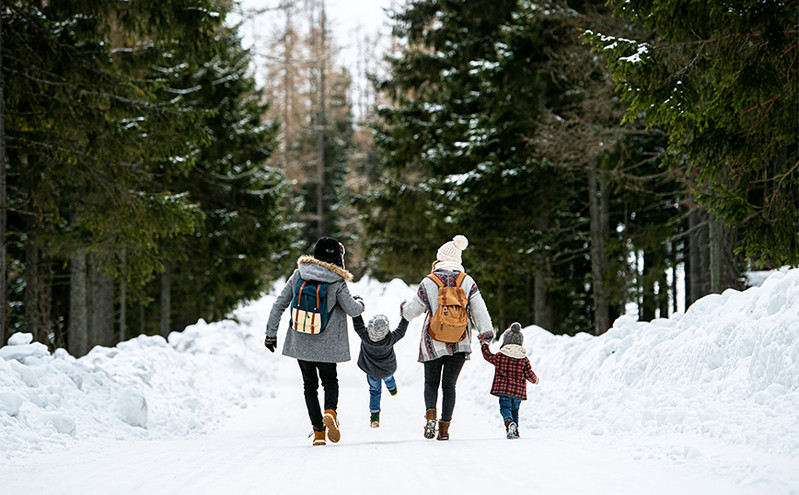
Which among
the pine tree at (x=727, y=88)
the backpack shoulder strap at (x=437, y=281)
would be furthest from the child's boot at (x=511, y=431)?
the pine tree at (x=727, y=88)

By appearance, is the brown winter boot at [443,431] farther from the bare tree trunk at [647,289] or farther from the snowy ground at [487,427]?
the bare tree trunk at [647,289]

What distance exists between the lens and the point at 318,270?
20.9 ft

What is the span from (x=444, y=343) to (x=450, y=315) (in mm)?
296

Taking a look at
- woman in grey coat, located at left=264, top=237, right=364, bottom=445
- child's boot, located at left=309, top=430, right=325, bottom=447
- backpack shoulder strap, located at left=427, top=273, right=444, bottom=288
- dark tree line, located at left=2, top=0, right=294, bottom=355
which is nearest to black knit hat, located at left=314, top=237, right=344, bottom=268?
woman in grey coat, located at left=264, top=237, right=364, bottom=445

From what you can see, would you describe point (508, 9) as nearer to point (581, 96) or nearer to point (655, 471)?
point (581, 96)

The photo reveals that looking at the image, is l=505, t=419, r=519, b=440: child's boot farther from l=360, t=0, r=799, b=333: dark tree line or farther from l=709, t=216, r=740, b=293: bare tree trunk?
l=709, t=216, r=740, b=293: bare tree trunk

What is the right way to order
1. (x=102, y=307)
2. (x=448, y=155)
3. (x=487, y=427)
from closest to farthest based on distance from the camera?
(x=487, y=427) < (x=102, y=307) < (x=448, y=155)

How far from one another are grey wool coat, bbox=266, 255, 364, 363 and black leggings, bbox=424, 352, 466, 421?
0.94m

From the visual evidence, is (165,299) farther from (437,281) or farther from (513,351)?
(513,351)

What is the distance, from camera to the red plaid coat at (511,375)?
269 inches

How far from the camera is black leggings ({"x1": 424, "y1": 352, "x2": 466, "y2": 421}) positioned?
6.51 m

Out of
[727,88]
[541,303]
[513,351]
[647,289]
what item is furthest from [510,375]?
[647,289]

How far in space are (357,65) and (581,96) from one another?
41950mm

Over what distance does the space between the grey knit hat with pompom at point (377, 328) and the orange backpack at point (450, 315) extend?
0.89 meters
